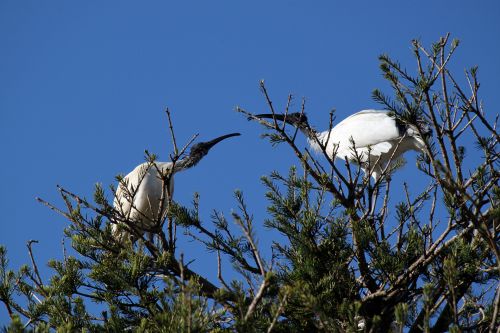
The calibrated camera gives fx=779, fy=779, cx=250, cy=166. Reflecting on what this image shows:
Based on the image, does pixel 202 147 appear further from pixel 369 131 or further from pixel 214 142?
pixel 369 131

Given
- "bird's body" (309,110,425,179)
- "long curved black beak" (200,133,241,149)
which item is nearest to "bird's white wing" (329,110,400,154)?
"bird's body" (309,110,425,179)

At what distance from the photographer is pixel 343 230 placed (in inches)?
161

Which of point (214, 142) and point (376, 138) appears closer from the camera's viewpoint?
point (376, 138)

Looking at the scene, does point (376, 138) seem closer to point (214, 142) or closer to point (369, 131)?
point (369, 131)

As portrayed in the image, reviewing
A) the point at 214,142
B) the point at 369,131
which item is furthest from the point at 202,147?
the point at 369,131

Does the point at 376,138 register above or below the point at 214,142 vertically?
below

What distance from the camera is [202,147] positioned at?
771 cm

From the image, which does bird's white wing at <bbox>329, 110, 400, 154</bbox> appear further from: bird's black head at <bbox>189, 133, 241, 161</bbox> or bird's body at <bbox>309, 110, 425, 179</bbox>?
bird's black head at <bbox>189, 133, 241, 161</bbox>

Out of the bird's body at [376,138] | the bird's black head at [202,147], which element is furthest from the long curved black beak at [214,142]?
the bird's body at [376,138]

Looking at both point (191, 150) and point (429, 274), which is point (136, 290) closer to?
point (429, 274)

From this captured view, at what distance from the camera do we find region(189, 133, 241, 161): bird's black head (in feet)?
25.0

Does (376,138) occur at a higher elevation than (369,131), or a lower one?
lower

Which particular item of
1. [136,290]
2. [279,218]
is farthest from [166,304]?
[279,218]

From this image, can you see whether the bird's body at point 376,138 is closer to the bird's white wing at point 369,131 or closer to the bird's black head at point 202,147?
the bird's white wing at point 369,131
